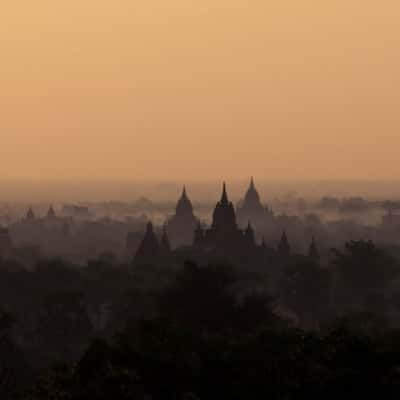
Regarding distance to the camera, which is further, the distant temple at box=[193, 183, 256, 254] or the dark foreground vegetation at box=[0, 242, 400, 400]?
the distant temple at box=[193, 183, 256, 254]

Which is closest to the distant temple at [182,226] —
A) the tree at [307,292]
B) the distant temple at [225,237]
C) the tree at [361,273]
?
the distant temple at [225,237]

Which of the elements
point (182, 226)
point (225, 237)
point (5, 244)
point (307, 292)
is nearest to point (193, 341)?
point (307, 292)

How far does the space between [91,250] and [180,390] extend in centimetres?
15528

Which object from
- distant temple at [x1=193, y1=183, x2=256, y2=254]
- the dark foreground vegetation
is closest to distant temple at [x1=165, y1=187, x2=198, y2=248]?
distant temple at [x1=193, y1=183, x2=256, y2=254]

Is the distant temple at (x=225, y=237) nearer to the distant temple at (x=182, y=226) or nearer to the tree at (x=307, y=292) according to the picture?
the tree at (x=307, y=292)

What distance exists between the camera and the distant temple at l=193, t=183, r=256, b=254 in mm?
120312

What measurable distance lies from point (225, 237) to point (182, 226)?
67307mm

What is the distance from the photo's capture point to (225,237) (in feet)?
401

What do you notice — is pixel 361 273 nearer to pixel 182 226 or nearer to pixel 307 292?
pixel 307 292

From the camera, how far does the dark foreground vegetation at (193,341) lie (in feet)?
102

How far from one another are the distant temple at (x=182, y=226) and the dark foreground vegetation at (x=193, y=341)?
9313 cm

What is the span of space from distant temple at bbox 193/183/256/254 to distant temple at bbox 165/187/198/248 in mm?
57410

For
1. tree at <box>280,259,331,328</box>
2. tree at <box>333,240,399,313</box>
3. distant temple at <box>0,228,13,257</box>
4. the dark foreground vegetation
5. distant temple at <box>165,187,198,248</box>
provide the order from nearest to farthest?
the dark foreground vegetation < tree at <box>280,259,331,328</box> < tree at <box>333,240,399,313</box> < distant temple at <box>0,228,13,257</box> < distant temple at <box>165,187,198,248</box>

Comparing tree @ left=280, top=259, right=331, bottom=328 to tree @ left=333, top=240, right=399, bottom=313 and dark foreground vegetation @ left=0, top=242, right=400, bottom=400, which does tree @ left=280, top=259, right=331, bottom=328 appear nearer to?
dark foreground vegetation @ left=0, top=242, right=400, bottom=400
